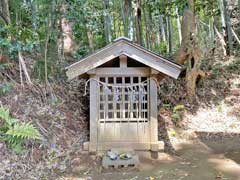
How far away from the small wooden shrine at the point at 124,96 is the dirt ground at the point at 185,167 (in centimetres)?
43

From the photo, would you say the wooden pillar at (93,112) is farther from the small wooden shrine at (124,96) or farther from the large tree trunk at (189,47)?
the large tree trunk at (189,47)

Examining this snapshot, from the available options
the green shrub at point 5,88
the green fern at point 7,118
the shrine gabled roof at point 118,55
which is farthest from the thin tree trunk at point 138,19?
the green fern at point 7,118

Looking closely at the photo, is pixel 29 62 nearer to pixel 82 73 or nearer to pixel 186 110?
pixel 82 73

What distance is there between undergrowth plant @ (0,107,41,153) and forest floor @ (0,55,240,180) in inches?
4.7

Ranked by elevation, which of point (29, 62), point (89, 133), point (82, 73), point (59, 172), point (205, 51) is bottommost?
point (59, 172)

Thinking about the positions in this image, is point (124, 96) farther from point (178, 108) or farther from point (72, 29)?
point (72, 29)

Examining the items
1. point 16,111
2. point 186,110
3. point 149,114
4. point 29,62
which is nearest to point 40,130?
point 16,111

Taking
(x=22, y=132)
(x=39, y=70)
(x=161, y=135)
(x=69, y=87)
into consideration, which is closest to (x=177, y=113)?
(x=161, y=135)

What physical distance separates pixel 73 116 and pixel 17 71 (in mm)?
1785

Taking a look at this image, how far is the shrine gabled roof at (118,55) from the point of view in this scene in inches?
243

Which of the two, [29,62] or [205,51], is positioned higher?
[205,51]

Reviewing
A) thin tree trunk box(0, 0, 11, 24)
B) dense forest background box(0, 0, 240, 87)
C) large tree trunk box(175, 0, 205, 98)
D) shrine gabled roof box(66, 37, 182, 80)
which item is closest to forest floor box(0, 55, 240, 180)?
Result: large tree trunk box(175, 0, 205, 98)

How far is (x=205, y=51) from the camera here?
453 inches

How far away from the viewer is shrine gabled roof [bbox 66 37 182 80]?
6.18 meters
